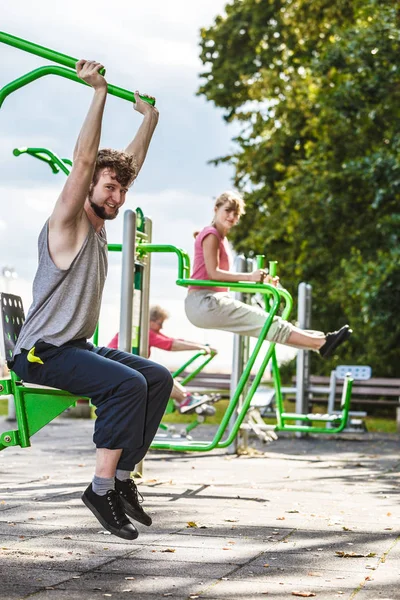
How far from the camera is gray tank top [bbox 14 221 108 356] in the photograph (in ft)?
13.7

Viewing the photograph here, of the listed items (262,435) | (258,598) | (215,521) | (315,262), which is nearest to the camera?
(258,598)

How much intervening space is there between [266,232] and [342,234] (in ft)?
7.51

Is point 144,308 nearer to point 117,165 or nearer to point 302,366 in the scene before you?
point 117,165

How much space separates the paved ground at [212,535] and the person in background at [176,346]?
0.50 meters

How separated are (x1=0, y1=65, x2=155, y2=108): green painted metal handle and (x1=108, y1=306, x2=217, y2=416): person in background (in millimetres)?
4065

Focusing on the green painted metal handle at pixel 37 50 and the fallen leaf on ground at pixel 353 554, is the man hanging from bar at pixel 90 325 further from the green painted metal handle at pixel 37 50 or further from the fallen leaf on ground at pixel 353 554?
the fallen leaf on ground at pixel 353 554

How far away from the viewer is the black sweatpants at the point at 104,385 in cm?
411

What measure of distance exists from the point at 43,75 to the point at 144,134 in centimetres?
55

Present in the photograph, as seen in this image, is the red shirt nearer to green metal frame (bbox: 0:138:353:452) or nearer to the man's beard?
green metal frame (bbox: 0:138:353:452)

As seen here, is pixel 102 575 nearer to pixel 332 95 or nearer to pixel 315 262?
pixel 332 95

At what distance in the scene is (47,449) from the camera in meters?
9.80

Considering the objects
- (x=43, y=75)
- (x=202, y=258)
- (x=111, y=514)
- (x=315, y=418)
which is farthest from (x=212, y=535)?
(x=315, y=418)

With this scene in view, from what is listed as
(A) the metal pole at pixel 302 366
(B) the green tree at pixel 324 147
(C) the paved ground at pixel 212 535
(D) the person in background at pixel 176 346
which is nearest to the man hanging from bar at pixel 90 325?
(C) the paved ground at pixel 212 535

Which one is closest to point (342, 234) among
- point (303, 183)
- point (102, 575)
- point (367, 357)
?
point (303, 183)
